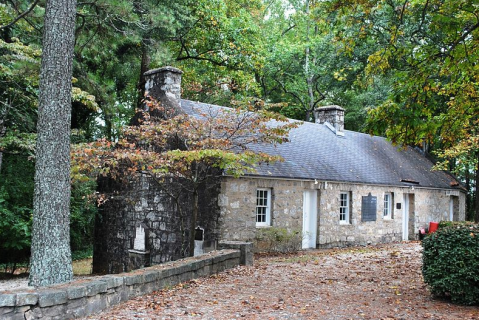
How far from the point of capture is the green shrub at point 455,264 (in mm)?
7473

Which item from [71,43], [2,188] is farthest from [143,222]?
[71,43]

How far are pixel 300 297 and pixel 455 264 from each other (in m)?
2.71

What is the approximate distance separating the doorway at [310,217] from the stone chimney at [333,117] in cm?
644

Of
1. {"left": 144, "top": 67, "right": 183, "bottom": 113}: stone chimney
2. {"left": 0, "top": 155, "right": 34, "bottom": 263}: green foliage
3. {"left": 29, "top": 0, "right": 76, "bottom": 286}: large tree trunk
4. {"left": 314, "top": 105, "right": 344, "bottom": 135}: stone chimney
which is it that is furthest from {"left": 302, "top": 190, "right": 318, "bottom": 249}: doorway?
{"left": 29, "top": 0, "right": 76, "bottom": 286}: large tree trunk

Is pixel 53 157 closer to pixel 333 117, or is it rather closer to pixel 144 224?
pixel 144 224

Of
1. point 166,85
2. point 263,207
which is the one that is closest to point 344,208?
point 263,207

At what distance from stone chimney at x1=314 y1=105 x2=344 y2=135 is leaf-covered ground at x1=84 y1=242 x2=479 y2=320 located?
38.4 feet

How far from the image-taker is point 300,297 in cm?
837

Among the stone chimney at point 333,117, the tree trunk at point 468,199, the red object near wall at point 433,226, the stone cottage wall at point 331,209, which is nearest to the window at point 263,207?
the stone cottage wall at point 331,209

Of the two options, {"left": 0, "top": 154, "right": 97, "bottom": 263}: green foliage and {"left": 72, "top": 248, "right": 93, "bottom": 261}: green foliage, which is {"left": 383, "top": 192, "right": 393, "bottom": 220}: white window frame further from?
{"left": 72, "top": 248, "right": 93, "bottom": 261}: green foliage

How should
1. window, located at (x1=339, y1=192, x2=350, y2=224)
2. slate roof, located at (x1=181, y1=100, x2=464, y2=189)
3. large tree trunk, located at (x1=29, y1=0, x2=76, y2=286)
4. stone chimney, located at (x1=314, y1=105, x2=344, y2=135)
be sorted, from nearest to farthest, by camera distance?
large tree trunk, located at (x1=29, y1=0, x2=76, y2=286) < slate roof, located at (x1=181, y1=100, x2=464, y2=189) < window, located at (x1=339, y1=192, x2=350, y2=224) < stone chimney, located at (x1=314, y1=105, x2=344, y2=135)

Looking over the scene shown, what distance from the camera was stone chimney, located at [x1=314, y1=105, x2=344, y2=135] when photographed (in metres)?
23.0

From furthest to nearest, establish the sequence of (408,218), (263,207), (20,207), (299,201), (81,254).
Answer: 1. (408,218)
2. (81,254)
3. (299,201)
4. (263,207)
5. (20,207)

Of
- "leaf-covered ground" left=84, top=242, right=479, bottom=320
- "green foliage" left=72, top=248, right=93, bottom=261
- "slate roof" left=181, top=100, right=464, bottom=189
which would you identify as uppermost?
"slate roof" left=181, top=100, right=464, bottom=189
